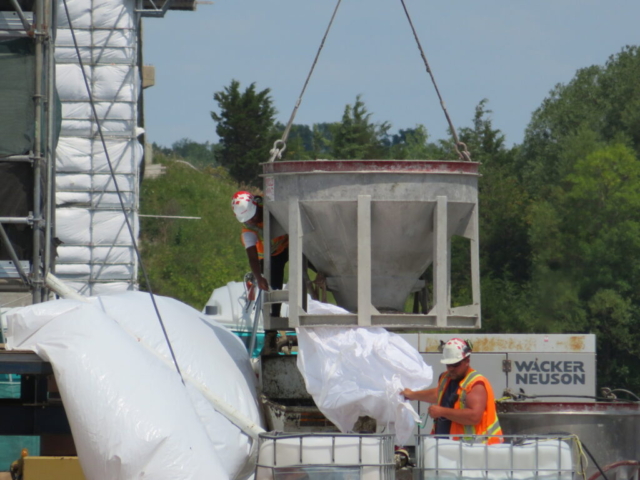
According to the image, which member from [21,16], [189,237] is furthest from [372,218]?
[189,237]

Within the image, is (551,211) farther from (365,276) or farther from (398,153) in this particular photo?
(365,276)

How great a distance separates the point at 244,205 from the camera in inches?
359

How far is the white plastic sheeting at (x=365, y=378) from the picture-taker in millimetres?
7820

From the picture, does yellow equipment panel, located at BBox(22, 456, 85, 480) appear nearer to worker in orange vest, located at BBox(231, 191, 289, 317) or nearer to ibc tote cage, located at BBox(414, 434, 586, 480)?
ibc tote cage, located at BBox(414, 434, 586, 480)

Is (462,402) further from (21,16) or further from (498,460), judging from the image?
(21,16)

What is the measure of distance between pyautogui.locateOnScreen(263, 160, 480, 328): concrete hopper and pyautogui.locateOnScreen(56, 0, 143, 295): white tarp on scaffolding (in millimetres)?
22110

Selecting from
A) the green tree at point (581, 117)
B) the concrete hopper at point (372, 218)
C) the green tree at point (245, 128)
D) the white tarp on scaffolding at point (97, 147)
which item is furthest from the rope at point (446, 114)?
the green tree at point (245, 128)

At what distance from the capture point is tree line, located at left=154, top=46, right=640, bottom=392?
3972 centimetres

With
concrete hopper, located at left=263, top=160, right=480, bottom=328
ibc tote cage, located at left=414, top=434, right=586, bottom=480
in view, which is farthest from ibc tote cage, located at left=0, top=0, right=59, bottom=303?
ibc tote cage, located at left=414, top=434, right=586, bottom=480

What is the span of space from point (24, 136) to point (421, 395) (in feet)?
13.1

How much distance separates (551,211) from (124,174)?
1789cm

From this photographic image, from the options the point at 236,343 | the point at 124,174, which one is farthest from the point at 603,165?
the point at 236,343

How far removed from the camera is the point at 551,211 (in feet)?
139

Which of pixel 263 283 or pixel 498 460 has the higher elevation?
pixel 263 283
